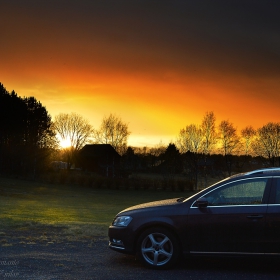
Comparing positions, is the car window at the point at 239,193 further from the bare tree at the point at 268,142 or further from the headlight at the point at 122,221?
the bare tree at the point at 268,142

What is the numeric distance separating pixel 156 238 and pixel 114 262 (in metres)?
1.04

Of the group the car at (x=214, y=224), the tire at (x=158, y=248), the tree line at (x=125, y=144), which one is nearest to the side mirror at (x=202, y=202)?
the car at (x=214, y=224)

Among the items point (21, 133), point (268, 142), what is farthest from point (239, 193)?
point (268, 142)

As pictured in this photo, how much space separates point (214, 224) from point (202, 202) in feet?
1.29

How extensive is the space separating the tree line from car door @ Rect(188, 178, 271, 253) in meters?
61.8

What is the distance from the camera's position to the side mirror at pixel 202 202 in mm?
7453

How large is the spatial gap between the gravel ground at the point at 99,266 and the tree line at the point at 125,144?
60527 millimetres

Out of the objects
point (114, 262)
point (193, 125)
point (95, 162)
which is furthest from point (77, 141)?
point (114, 262)

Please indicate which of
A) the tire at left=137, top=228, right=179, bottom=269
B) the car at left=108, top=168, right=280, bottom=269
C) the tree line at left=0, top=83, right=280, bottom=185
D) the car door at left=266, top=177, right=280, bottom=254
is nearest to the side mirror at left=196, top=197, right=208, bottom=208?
the car at left=108, top=168, right=280, bottom=269

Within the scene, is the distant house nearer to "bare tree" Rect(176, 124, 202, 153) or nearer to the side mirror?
"bare tree" Rect(176, 124, 202, 153)

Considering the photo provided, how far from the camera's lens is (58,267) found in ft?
25.3

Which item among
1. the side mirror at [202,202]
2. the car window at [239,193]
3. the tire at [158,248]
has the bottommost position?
the tire at [158,248]

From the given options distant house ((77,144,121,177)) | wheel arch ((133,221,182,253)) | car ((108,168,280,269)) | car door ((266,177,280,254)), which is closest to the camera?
car door ((266,177,280,254))

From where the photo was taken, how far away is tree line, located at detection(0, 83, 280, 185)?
240 feet
